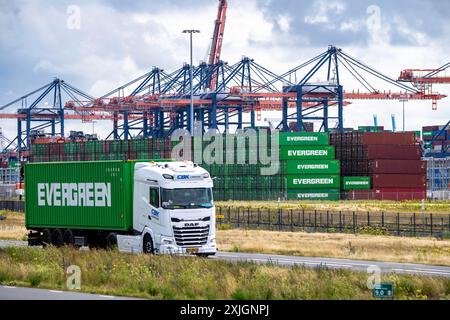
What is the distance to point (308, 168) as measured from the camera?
111m

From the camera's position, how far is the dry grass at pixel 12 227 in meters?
55.2

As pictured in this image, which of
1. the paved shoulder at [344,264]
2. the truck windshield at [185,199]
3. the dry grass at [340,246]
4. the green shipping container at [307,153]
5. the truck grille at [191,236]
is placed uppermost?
the green shipping container at [307,153]

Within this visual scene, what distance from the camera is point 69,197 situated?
4103cm

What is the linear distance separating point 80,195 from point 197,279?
15.9 metres

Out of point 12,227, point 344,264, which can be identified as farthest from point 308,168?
point 344,264

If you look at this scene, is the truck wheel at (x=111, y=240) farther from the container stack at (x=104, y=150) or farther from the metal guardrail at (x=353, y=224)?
the container stack at (x=104, y=150)

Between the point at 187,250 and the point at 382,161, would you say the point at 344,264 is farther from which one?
the point at 382,161

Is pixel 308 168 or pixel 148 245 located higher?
pixel 308 168

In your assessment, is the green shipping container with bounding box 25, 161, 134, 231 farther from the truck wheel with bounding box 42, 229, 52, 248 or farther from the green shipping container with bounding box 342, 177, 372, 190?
the green shipping container with bounding box 342, 177, 372, 190

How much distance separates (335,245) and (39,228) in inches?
535

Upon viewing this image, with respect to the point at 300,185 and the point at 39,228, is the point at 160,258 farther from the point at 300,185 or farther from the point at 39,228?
the point at 300,185

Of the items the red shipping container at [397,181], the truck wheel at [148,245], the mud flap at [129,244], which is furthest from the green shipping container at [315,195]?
the truck wheel at [148,245]

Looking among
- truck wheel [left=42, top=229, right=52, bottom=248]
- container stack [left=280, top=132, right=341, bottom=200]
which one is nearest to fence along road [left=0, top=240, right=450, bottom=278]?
truck wheel [left=42, top=229, right=52, bottom=248]

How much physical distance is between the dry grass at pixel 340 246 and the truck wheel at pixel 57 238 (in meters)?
7.48
